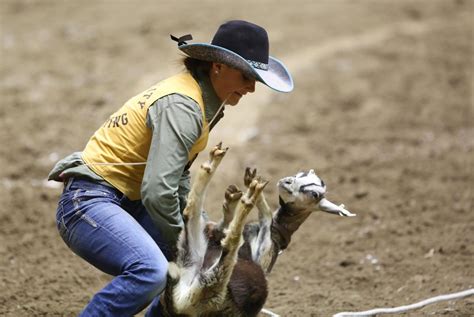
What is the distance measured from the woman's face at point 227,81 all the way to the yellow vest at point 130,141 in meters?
0.10

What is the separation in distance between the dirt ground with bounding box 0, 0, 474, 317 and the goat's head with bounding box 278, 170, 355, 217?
0.78m

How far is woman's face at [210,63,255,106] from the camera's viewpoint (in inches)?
141

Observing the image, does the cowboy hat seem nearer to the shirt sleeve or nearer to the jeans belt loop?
the shirt sleeve

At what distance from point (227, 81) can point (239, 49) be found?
0.16 meters

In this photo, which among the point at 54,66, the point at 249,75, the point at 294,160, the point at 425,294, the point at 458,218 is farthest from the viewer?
the point at 54,66

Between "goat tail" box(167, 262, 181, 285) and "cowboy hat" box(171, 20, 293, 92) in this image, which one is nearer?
"cowboy hat" box(171, 20, 293, 92)

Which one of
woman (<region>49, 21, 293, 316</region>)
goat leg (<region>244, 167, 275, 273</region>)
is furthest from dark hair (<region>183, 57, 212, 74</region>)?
goat leg (<region>244, 167, 275, 273</region>)

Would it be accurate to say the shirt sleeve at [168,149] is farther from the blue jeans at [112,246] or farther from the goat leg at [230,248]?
the goat leg at [230,248]

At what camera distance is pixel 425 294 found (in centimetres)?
481

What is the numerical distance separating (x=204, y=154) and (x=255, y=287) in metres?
3.91

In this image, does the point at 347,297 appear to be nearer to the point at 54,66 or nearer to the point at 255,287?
the point at 255,287

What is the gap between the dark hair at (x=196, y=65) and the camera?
Result: 3672 mm

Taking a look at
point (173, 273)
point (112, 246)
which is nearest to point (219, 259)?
point (173, 273)

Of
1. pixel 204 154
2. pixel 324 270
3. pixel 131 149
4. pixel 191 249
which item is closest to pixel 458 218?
pixel 324 270
